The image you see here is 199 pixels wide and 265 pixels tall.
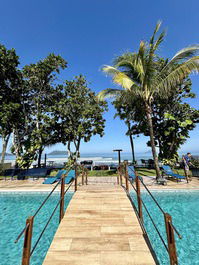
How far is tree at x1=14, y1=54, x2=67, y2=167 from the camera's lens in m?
13.3

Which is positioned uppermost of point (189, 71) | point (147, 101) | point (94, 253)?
point (189, 71)

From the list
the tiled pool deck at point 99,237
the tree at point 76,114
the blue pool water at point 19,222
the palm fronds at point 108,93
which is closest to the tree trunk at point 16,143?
the tree at point 76,114

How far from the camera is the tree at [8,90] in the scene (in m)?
11.9

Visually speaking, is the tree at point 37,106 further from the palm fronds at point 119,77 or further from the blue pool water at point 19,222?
the palm fronds at point 119,77

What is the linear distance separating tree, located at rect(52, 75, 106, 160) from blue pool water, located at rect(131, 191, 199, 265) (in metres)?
9.28

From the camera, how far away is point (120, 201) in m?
4.29

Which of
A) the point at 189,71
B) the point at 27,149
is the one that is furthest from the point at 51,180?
the point at 189,71

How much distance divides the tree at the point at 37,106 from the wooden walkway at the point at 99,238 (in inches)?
431

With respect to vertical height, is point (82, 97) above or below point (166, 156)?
above

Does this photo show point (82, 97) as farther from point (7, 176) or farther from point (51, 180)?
point (7, 176)

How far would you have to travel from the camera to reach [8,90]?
13.0 metres

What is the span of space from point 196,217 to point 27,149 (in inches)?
555

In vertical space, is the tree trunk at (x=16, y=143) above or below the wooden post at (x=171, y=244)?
above

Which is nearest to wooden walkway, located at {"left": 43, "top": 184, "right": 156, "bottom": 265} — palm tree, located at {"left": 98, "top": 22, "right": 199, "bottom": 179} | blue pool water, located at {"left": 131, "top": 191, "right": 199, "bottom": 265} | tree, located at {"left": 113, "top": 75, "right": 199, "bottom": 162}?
blue pool water, located at {"left": 131, "top": 191, "right": 199, "bottom": 265}
